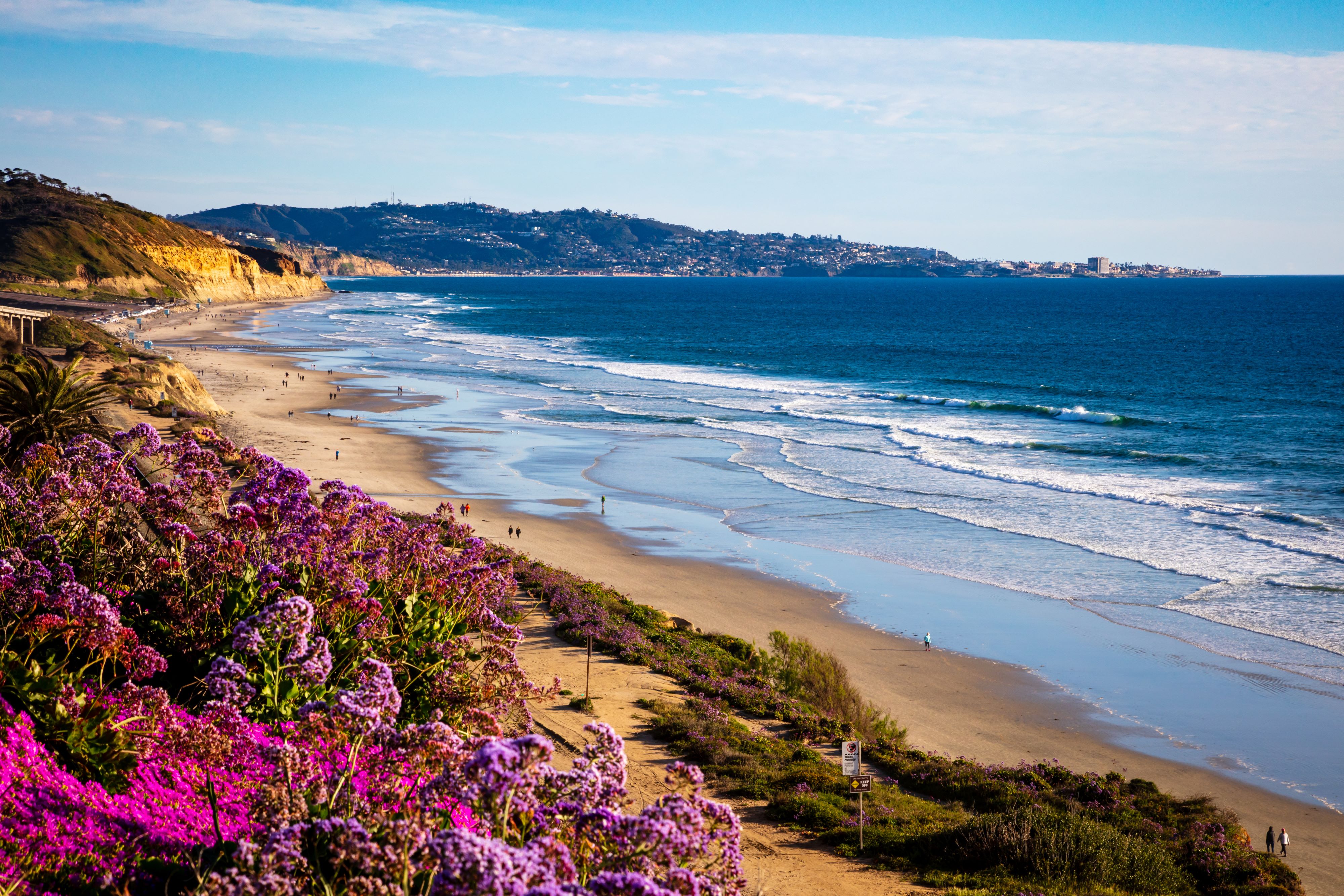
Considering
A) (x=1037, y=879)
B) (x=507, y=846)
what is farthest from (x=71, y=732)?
(x=1037, y=879)

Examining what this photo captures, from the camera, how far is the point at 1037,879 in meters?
8.83

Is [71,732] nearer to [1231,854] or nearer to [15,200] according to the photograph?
[1231,854]

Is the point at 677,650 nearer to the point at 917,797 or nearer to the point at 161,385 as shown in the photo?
the point at 917,797

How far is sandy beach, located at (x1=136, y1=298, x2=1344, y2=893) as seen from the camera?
13.4 metres

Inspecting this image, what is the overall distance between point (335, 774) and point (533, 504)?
2360 centimetres

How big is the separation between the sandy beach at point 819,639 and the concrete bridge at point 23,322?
8738 mm

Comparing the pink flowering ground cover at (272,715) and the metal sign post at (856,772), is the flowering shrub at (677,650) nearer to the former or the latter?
the metal sign post at (856,772)

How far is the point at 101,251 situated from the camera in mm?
87688

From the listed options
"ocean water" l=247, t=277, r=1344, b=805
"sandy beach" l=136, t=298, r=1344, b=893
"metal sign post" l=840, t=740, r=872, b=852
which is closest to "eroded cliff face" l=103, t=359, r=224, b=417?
"sandy beach" l=136, t=298, r=1344, b=893

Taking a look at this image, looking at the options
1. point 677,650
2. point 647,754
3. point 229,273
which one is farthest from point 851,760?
point 229,273

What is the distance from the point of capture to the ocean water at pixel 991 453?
886 inches

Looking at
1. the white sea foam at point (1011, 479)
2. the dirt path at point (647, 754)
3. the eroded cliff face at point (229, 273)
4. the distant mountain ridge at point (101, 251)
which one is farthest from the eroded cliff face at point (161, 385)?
the eroded cliff face at point (229, 273)

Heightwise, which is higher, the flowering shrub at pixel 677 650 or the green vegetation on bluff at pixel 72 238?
the green vegetation on bluff at pixel 72 238

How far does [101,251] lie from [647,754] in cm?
9525
